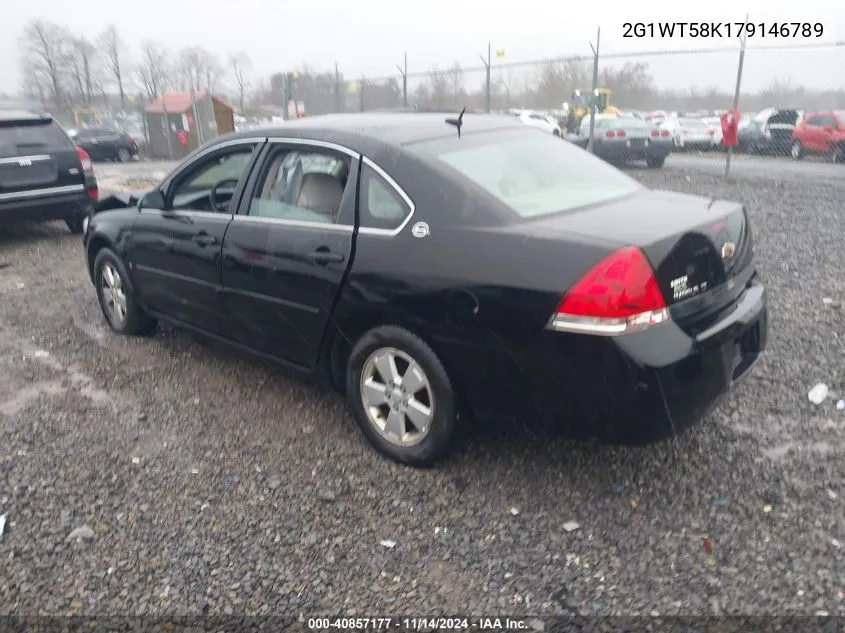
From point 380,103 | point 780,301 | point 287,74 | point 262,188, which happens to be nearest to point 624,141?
point 380,103

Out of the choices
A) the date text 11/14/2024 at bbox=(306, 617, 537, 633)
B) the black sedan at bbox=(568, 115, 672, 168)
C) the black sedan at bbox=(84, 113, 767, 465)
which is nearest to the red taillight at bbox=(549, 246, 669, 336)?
the black sedan at bbox=(84, 113, 767, 465)

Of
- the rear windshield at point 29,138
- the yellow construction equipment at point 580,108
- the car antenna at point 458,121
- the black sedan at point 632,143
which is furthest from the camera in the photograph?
the yellow construction equipment at point 580,108

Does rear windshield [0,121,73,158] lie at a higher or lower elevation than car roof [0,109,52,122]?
lower

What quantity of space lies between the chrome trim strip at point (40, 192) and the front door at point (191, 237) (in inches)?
173

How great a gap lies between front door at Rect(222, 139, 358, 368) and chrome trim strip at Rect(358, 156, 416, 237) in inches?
3.3

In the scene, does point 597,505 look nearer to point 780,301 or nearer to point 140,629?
point 140,629

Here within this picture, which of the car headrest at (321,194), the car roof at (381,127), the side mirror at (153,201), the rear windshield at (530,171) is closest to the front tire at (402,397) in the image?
the car headrest at (321,194)

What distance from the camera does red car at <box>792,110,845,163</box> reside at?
17406 mm

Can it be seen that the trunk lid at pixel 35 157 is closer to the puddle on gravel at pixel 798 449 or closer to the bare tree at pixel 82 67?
the puddle on gravel at pixel 798 449

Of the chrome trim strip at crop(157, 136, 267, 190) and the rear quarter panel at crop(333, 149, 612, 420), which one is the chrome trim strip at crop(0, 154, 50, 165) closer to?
the chrome trim strip at crop(157, 136, 267, 190)

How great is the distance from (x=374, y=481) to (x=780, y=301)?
3623 mm

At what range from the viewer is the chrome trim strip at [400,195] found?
3045 millimetres

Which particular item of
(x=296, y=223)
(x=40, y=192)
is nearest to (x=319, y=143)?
(x=296, y=223)

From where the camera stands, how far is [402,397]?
10.4 ft
